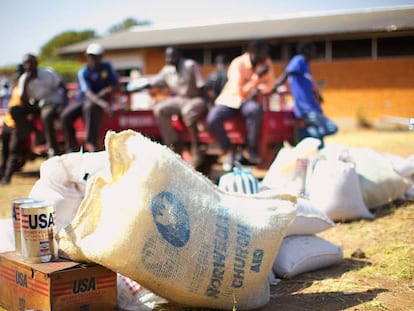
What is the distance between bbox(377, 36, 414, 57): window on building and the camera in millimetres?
19219

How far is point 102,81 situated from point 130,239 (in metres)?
6.06

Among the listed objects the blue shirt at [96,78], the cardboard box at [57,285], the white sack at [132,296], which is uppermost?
the blue shirt at [96,78]

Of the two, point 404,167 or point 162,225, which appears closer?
point 162,225

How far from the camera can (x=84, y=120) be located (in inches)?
340

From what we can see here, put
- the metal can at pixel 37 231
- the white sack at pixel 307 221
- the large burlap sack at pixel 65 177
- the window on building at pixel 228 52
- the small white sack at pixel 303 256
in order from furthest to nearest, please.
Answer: the window on building at pixel 228 52 → the white sack at pixel 307 221 → the small white sack at pixel 303 256 → the large burlap sack at pixel 65 177 → the metal can at pixel 37 231

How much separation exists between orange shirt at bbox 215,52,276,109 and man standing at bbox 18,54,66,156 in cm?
245

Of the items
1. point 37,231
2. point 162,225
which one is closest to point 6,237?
point 37,231

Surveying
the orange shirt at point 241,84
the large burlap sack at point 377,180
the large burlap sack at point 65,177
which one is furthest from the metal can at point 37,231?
the orange shirt at point 241,84

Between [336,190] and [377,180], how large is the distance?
2.26 feet

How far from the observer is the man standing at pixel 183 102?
8.26 metres

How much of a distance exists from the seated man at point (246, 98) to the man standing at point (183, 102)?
1.05 ft

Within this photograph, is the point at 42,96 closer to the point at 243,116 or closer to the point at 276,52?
the point at 243,116

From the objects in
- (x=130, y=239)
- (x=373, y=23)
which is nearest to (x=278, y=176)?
(x=130, y=239)

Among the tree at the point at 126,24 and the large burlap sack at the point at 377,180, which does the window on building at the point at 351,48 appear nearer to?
the large burlap sack at the point at 377,180
